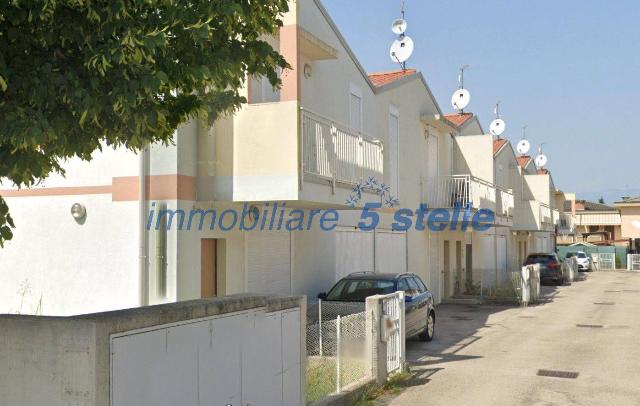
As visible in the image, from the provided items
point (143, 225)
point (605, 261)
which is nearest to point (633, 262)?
point (605, 261)

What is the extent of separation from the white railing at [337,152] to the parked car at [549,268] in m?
21.8

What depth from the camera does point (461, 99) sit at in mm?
29781

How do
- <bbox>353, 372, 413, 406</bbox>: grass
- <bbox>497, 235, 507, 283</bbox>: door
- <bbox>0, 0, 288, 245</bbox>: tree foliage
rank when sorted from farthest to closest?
<bbox>497, 235, 507, 283</bbox>: door, <bbox>353, 372, 413, 406</bbox>: grass, <bbox>0, 0, 288, 245</bbox>: tree foliage

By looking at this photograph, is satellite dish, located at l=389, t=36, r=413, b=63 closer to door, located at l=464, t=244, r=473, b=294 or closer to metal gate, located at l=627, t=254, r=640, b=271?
door, located at l=464, t=244, r=473, b=294

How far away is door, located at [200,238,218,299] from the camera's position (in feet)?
38.5

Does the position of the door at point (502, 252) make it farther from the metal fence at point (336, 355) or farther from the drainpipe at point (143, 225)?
the drainpipe at point (143, 225)

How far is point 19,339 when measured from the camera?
4.84 m

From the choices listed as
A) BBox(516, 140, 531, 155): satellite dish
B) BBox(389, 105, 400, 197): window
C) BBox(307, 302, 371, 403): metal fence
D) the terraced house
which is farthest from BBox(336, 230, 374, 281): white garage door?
BBox(516, 140, 531, 155): satellite dish

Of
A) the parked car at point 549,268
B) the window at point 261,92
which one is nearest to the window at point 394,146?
the window at point 261,92

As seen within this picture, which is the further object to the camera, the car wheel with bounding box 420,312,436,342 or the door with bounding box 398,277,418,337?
the car wheel with bounding box 420,312,436,342

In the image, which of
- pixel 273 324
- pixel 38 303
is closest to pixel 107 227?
pixel 38 303

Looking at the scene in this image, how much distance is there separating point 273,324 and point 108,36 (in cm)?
384

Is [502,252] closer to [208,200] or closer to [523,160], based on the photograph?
[523,160]

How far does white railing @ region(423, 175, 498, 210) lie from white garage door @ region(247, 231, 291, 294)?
978 cm
